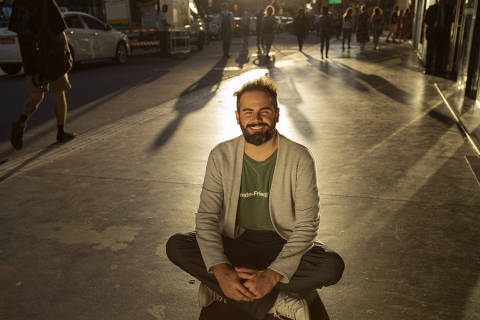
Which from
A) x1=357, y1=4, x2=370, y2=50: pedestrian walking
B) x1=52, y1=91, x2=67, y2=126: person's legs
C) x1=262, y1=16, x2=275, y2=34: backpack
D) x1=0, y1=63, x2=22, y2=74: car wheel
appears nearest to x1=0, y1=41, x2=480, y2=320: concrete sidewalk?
x1=52, y1=91, x2=67, y2=126: person's legs

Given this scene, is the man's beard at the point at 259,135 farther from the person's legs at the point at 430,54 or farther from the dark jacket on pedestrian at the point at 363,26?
the dark jacket on pedestrian at the point at 363,26

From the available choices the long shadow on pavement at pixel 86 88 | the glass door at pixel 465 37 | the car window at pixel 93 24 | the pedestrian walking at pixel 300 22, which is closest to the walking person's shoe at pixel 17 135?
the long shadow on pavement at pixel 86 88

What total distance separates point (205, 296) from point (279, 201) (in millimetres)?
649

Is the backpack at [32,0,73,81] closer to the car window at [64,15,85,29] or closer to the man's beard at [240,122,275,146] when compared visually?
the man's beard at [240,122,275,146]

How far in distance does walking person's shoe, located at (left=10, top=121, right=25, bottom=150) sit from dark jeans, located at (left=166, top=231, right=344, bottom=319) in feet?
13.2

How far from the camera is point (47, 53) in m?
5.72

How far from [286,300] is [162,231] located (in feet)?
4.90

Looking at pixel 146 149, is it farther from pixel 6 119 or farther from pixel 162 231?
pixel 6 119

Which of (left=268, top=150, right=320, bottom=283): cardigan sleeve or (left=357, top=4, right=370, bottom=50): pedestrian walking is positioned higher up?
(left=357, top=4, right=370, bottom=50): pedestrian walking

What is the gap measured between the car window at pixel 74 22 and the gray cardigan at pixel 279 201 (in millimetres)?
13377

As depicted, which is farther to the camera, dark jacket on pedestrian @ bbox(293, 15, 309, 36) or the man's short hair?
dark jacket on pedestrian @ bbox(293, 15, 309, 36)

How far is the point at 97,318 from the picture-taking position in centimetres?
258

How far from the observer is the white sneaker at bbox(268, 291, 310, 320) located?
2.36 meters

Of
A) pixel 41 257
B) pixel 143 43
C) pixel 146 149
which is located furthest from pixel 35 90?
pixel 143 43
